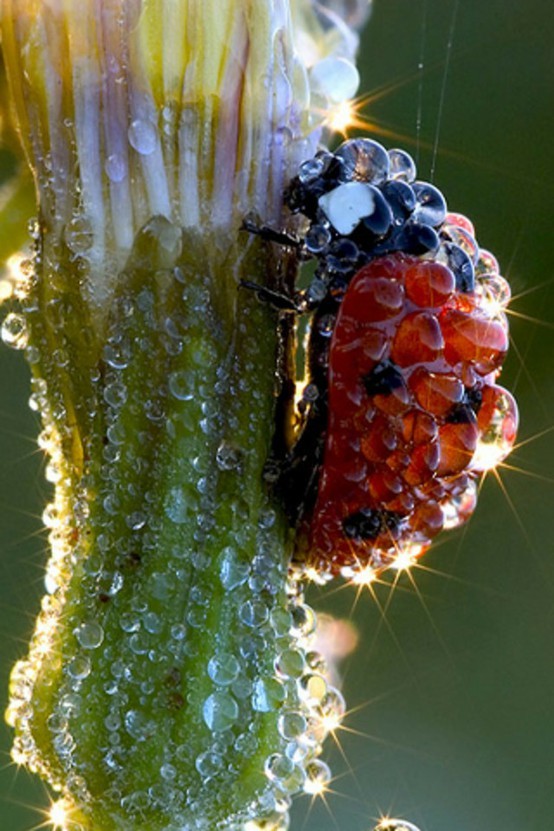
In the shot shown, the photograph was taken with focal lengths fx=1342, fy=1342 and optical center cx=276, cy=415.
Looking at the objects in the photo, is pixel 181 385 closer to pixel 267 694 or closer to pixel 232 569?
pixel 232 569

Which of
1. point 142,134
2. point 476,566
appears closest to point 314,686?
point 142,134

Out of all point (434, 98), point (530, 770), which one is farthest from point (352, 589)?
point (434, 98)

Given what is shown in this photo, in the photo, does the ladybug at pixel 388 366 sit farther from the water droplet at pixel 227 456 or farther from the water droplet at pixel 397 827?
the water droplet at pixel 397 827

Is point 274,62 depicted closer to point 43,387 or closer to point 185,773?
point 43,387

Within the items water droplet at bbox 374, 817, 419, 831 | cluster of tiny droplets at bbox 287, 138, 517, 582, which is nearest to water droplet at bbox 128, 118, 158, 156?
cluster of tiny droplets at bbox 287, 138, 517, 582

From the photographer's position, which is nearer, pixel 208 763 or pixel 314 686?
pixel 208 763

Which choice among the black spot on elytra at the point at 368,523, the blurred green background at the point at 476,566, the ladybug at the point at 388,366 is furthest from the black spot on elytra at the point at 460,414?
the blurred green background at the point at 476,566

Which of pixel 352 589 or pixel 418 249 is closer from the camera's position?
pixel 418 249
